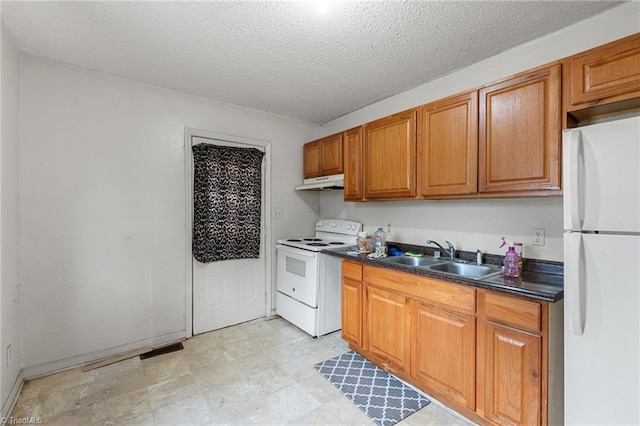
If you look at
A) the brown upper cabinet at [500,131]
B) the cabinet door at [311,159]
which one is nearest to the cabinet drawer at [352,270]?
the brown upper cabinet at [500,131]

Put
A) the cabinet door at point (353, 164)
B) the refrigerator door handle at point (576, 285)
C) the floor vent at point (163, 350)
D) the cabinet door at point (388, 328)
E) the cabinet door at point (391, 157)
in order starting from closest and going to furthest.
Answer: the refrigerator door handle at point (576, 285) → the cabinet door at point (388, 328) → the cabinet door at point (391, 157) → the floor vent at point (163, 350) → the cabinet door at point (353, 164)

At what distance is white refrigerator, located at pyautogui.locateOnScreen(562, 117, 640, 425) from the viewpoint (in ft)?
3.87

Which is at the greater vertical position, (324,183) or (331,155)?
(331,155)

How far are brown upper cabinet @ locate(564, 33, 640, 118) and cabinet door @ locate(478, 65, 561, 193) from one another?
0.22 feet

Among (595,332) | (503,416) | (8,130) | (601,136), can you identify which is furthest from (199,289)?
(601,136)

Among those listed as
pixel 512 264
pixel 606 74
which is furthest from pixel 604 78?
pixel 512 264

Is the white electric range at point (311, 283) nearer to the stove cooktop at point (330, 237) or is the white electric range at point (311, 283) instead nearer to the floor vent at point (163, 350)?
the stove cooktop at point (330, 237)

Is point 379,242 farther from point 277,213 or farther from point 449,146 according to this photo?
point 277,213

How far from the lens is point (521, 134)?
1.74m

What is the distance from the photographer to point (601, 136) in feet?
4.13

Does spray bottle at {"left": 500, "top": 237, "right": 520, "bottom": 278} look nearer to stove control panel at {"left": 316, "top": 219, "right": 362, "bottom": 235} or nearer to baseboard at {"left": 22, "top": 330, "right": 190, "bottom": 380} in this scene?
stove control panel at {"left": 316, "top": 219, "right": 362, "bottom": 235}

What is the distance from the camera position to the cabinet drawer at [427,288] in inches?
67.3

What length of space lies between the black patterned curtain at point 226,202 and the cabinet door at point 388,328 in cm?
151

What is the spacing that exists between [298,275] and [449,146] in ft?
6.10
